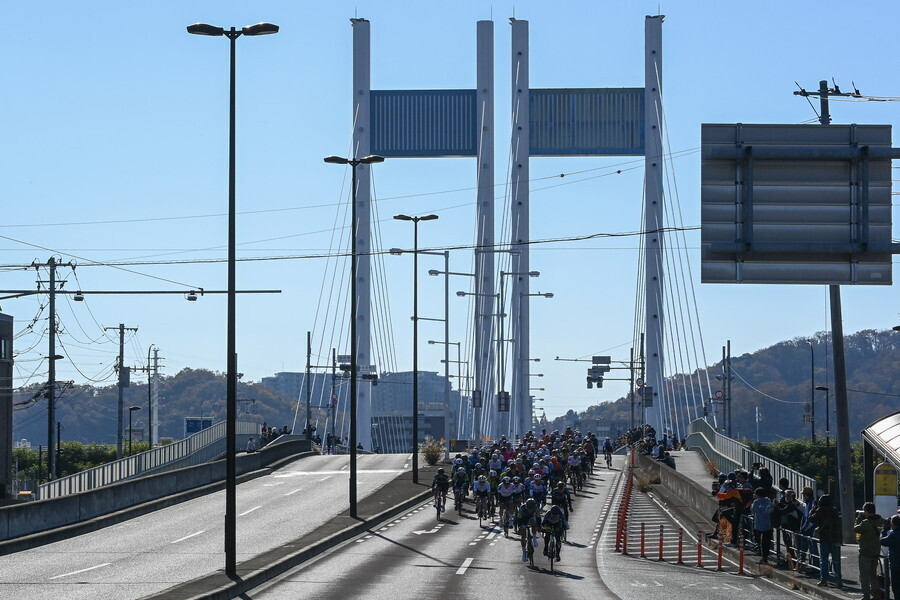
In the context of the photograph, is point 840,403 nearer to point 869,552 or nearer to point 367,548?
point 869,552

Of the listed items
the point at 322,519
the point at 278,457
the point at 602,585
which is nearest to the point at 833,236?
the point at 602,585

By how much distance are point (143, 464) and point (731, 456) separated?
21.4 meters

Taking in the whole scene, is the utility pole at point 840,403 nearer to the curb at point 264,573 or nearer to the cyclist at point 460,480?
the curb at point 264,573

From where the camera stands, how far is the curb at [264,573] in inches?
802

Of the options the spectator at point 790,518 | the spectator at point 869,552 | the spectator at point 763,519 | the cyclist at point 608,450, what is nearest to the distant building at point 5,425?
the spectator at point 763,519

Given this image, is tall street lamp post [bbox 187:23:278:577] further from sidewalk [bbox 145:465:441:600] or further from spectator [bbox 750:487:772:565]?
spectator [bbox 750:487:772:565]

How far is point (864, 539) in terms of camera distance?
67.7 feet

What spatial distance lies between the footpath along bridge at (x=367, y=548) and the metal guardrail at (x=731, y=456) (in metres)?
0.17

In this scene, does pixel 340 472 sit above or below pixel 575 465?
below

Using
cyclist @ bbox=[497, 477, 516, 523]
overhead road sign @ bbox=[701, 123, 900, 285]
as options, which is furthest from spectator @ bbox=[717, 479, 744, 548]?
overhead road sign @ bbox=[701, 123, 900, 285]

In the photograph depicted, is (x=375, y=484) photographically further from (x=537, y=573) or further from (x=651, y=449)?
(x=537, y=573)

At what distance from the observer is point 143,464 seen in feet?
160

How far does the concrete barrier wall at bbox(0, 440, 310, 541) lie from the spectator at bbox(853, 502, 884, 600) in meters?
19.3

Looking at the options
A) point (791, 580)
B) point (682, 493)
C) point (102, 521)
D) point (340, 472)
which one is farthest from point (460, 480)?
point (791, 580)
